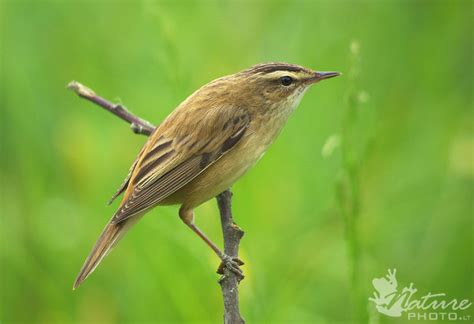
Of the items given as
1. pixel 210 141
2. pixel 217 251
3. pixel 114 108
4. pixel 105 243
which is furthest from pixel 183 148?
pixel 105 243

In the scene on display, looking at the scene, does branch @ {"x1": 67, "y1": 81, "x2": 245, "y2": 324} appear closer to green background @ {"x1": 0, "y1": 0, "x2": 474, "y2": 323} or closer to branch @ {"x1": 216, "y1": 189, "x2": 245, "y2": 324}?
branch @ {"x1": 216, "y1": 189, "x2": 245, "y2": 324}

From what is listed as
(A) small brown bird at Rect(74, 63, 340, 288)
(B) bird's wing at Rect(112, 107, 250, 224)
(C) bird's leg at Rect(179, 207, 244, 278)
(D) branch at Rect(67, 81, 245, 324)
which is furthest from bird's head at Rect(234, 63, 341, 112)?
(C) bird's leg at Rect(179, 207, 244, 278)

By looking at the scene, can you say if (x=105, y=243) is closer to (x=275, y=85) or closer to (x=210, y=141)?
(x=210, y=141)

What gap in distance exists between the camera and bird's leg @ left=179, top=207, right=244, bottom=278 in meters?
5.49

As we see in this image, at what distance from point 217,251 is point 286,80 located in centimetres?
129

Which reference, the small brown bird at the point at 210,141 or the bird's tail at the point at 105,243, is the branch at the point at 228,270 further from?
the bird's tail at the point at 105,243

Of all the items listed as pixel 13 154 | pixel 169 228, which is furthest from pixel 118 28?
pixel 169 228

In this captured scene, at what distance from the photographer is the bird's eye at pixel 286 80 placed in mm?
6096

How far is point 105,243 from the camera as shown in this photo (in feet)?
18.4

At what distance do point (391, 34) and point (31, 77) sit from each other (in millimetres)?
3407

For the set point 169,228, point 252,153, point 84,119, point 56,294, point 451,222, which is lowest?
point 56,294

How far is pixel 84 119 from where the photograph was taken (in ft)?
26.0

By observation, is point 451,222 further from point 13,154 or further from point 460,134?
point 13,154

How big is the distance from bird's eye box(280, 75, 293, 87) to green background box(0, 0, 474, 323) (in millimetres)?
589
